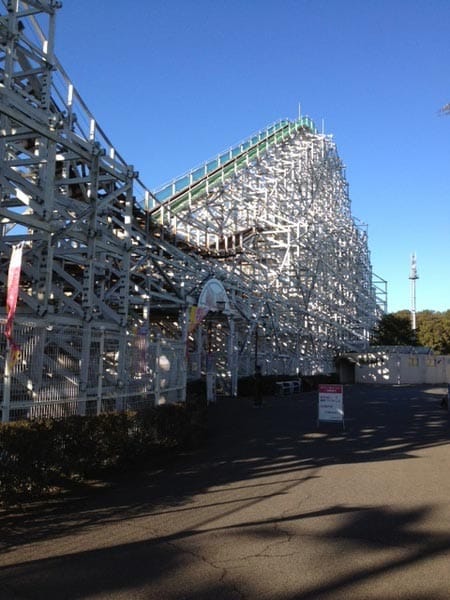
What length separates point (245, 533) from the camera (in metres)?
5.32

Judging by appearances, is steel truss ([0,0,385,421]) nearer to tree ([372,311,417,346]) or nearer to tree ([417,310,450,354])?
tree ([372,311,417,346])

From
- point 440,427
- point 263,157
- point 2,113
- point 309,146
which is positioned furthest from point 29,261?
point 309,146

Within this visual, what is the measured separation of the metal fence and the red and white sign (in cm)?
403

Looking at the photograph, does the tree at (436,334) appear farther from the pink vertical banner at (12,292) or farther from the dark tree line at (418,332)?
the pink vertical banner at (12,292)

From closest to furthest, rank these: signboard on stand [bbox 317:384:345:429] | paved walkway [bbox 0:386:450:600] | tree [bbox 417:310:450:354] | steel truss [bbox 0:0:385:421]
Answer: paved walkway [bbox 0:386:450:600] < steel truss [bbox 0:0:385:421] < signboard on stand [bbox 317:384:345:429] < tree [bbox 417:310:450:354]

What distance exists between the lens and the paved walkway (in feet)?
13.3

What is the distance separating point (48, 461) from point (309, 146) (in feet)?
116

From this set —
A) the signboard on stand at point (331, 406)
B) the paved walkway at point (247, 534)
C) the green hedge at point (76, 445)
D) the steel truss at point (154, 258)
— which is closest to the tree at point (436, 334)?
the steel truss at point (154, 258)

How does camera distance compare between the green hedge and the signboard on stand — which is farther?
the signboard on stand

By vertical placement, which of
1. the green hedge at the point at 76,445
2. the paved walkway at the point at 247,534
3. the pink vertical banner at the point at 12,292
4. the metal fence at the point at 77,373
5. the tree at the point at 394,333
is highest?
the tree at the point at 394,333

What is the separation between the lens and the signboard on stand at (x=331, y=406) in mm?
13383

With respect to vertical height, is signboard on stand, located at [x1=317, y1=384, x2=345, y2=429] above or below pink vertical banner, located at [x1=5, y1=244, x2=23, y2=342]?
below

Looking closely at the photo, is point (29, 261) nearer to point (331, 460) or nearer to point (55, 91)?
point (55, 91)

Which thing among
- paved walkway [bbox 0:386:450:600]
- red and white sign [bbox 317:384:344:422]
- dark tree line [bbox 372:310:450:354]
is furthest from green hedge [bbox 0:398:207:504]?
dark tree line [bbox 372:310:450:354]
